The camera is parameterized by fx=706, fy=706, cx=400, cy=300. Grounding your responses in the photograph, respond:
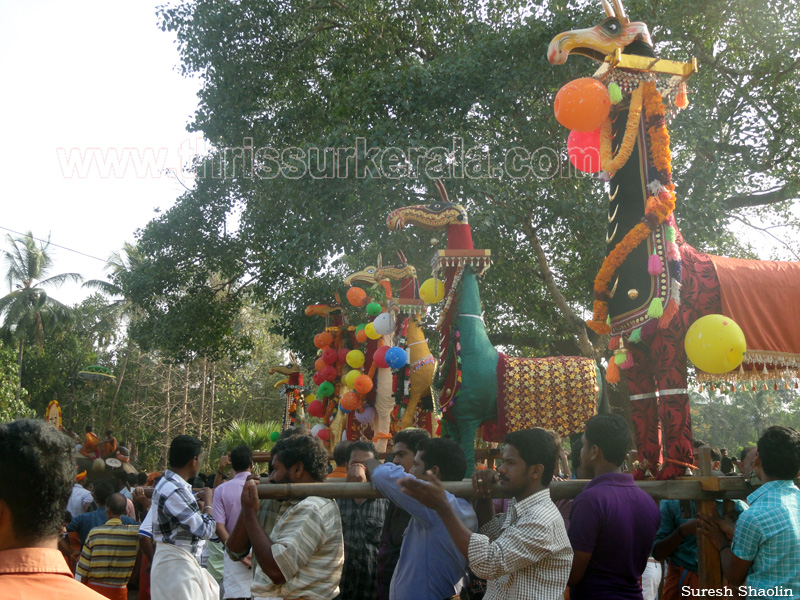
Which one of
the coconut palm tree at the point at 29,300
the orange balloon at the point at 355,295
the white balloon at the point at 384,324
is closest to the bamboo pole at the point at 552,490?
the white balloon at the point at 384,324

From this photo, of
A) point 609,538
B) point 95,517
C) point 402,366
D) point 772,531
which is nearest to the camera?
point 609,538

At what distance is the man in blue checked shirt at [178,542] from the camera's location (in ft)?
13.0

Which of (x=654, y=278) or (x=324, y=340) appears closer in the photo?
(x=654, y=278)

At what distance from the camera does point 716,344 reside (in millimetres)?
4938

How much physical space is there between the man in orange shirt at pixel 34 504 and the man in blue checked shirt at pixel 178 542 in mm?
2389

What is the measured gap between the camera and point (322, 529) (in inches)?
125

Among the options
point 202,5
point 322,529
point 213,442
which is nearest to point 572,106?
point 322,529

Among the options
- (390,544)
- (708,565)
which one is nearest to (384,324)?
(390,544)

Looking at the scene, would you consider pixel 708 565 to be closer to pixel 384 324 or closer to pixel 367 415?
pixel 384 324

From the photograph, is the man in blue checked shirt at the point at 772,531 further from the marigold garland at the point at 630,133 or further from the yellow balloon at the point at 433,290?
the yellow balloon at the point at 433,290

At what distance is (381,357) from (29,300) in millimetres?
25009

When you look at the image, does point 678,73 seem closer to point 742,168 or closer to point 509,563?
point 509,563

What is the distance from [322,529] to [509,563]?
94cm

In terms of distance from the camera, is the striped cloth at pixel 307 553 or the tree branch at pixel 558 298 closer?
the striped cloth at pixel 307 553
